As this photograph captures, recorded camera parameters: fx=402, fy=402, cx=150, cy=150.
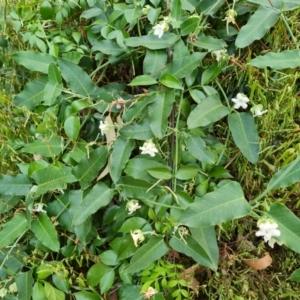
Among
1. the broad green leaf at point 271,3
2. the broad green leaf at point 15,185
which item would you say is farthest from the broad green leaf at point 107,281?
the broad green leaf at point 271,3

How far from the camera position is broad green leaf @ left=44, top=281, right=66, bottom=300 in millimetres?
718

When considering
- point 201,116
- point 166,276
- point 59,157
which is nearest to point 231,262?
point 166,276

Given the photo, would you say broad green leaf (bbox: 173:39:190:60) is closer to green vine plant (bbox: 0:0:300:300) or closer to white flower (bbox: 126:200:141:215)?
green vine plant (bbox: 0:0:300:300)

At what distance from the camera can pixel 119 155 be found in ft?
2.27

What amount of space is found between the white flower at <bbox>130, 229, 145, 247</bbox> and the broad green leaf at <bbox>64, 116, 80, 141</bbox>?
21cm

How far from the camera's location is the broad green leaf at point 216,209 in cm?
59

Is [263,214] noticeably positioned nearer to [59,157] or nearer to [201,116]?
[201,116]

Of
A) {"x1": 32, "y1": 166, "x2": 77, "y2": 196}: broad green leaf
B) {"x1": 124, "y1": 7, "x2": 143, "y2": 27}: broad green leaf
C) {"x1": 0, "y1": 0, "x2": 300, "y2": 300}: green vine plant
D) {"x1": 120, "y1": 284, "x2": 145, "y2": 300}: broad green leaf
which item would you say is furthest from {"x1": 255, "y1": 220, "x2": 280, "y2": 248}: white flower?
{"x1": 124, "y1": 7, "x2": 143, "y2": 27}: broad green leaf

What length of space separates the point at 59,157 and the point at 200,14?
38 centimetres

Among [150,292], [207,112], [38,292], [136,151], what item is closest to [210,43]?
[207,112]

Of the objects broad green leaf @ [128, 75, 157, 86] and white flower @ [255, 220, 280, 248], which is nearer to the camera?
white flower @ [255, 220, 280, 248]

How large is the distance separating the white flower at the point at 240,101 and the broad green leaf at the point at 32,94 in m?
0.38

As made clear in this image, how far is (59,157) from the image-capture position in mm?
772

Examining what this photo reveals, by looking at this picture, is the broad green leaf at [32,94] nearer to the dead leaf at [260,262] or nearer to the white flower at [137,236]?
the white flower at [137,236]
